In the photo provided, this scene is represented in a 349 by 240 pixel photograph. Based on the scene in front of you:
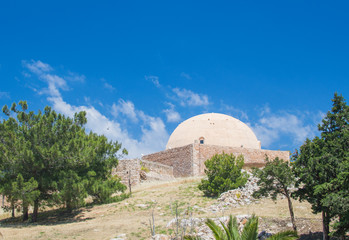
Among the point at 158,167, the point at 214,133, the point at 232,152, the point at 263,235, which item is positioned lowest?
the point at 263,235

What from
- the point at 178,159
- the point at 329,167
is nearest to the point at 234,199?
the point at 329,167

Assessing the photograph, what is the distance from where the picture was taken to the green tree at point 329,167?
1030cm

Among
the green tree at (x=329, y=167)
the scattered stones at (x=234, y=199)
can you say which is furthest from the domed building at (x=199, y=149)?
the green tree at (x=329, y=167)

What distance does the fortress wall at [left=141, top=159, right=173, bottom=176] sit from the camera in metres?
31.0

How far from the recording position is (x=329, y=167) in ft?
36.6

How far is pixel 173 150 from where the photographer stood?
33250mm

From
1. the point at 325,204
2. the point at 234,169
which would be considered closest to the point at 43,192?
the point at 234,169

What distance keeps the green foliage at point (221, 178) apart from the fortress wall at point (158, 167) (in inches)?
383

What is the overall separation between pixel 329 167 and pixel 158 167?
71.5 ft

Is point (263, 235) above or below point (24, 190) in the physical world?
below

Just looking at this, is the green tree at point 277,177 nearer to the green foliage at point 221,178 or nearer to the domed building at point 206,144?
the green foliage at point 221,178

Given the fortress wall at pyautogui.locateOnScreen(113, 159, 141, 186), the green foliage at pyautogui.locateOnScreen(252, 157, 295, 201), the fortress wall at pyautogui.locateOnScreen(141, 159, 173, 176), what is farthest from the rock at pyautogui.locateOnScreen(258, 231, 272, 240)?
the fortress wall at pyautogui.locateOnScreen(141, 159, 173, 176)

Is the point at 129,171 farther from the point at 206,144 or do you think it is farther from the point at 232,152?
the point at 232,152

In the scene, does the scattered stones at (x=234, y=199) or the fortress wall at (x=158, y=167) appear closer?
the scattered stones at (x=234, y=199)
